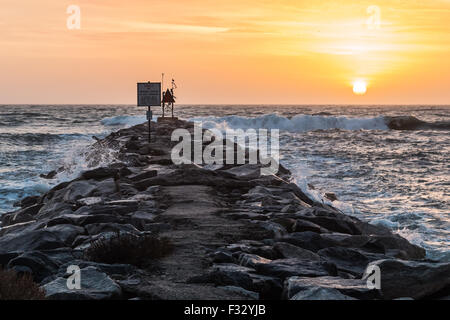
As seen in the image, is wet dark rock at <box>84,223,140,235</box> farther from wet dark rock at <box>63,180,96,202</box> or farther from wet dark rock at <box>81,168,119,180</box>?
wet dark rock at <box>81,168,119,180</box>

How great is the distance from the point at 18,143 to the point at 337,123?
4232 centimetres

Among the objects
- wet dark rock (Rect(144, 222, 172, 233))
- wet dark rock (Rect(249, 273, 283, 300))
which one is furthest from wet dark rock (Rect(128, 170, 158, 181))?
wet dark rock (Rect(249, 273, 283, 300))

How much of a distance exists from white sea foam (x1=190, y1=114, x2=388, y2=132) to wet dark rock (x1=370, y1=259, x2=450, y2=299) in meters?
55.4

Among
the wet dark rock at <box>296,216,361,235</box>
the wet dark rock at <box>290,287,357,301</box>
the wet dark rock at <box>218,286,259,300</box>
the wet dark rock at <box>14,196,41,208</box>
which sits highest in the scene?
the wet dark rock at <box>290,287,357,301</box>

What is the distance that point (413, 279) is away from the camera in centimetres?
580

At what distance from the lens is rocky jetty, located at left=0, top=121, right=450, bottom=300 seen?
5.49 meters

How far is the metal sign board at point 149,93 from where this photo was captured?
21.2 meters

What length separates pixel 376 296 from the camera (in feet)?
17.6

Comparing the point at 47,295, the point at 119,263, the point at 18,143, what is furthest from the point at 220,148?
the point at 18,143

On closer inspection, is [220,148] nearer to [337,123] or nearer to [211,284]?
[211,284]

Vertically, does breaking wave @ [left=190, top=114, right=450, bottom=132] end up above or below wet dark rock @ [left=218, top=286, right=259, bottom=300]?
below

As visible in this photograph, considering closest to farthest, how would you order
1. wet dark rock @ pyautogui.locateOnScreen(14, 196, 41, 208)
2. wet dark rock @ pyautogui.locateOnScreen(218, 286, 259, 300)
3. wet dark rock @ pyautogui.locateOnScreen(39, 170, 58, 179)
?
1. wet dark rock @ pyautogui.locateOnScreen(218, 286, 259, 300)
2. wet dark rock @ pyautogui.locateOnScreen(14, 196, 41, 208)
3. wet dark rock @ pyautogui.locateOnScreen(39, 170, 58, 179)

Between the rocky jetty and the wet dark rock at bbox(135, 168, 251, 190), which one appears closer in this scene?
the rocky jetty

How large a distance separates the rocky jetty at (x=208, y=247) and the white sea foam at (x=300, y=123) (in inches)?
1988
